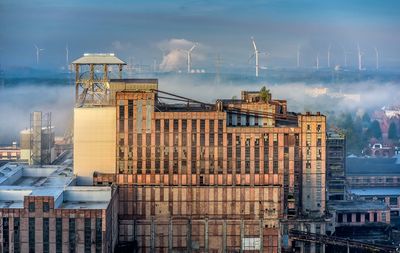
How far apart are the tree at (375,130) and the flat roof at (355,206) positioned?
64.1 meters

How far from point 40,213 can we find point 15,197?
4.22 m

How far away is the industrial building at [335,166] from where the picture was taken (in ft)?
216

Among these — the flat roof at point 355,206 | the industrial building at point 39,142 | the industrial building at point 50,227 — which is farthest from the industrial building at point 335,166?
the industrial building at point 39,142

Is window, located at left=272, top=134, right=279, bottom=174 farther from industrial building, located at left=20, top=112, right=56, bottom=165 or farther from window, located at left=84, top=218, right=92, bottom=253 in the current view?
industrial building, located at left=20, top=112, right=56, bottom=165

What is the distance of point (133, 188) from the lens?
53.3m

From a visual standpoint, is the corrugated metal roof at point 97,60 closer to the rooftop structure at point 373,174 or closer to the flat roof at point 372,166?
the rooftop structure at point 373,174

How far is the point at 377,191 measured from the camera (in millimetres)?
77625

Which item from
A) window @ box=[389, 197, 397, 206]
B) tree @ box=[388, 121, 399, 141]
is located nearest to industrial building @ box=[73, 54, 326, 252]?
window @ box=[389, 197, 397, 206]

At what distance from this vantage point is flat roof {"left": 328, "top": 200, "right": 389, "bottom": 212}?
62.5 m

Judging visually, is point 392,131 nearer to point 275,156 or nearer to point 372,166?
point 372,166

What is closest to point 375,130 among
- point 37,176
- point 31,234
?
point 37,176

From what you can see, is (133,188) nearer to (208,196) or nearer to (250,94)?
(208,196)

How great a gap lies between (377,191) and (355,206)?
14.9 metres

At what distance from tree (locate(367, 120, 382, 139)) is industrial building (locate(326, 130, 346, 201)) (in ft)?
208
